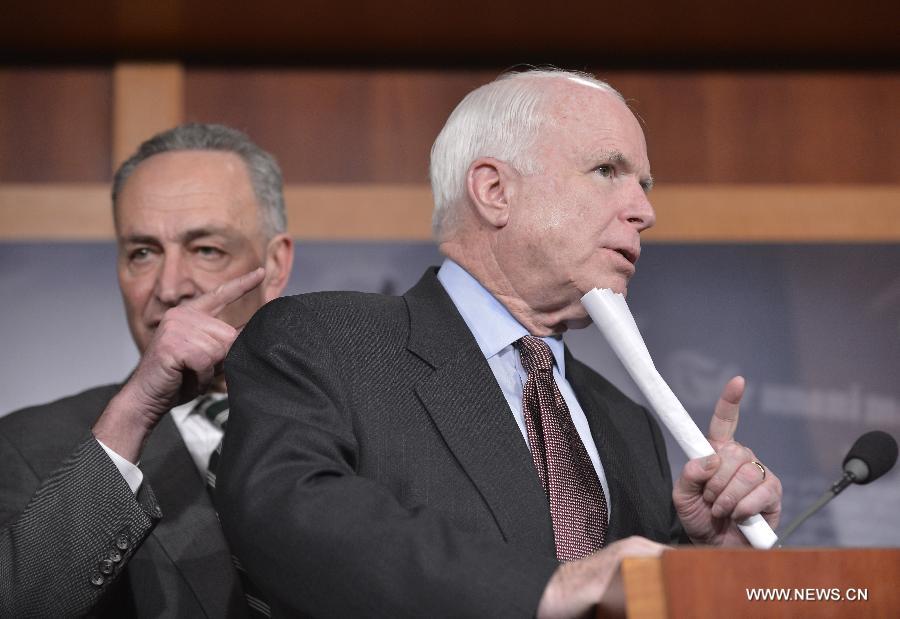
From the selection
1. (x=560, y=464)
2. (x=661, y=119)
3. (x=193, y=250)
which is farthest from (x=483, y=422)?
(x=661, y=119)

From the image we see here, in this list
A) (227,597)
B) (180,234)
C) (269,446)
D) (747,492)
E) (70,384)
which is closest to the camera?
(269,446)

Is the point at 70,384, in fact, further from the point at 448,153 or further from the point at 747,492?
the point at 747,492

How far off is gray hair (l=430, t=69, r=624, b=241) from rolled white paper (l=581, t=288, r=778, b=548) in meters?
0.30

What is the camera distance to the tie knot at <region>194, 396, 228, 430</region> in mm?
2291

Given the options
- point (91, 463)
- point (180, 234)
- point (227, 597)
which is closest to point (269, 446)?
point (91, 463)

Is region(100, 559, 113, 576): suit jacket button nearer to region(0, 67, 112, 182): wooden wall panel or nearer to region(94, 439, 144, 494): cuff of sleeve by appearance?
region(94, 439, 144, 494): cuff of sleeve

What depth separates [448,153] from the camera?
6.74ft

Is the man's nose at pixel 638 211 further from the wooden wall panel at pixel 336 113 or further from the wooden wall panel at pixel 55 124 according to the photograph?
the wooden wall panel at pixel 55 124

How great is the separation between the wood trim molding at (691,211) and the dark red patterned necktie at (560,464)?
49.7 inches

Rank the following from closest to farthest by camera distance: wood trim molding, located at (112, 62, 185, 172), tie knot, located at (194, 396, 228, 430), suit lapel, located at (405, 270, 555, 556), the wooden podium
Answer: the wooden podium
suit lapel, located at (405, 270, 555, 556)
tie knot, located at (194, 396, 228, 430)
wood trim molding, located at (112, 62, 185, 172)

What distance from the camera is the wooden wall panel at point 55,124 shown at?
3074 mm

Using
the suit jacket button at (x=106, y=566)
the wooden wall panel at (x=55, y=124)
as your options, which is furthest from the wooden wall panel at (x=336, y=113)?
the suit jacket button at (x=106, y=566)

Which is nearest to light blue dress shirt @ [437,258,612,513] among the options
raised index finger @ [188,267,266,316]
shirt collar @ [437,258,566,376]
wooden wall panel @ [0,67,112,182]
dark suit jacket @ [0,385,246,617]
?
shirt collar @ [437,258,566,376]

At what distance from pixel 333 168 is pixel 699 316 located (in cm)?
97
